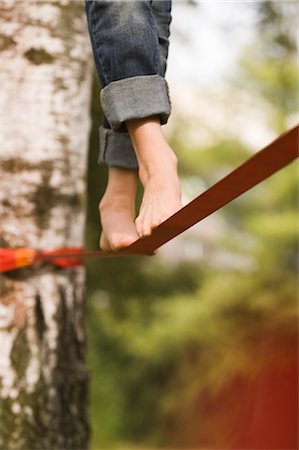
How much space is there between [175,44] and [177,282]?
3165 mm

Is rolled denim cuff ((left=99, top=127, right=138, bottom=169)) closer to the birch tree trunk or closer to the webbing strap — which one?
the webbing strap

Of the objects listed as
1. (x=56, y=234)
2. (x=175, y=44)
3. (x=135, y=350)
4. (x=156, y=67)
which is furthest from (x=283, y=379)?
(x=156, y=67)

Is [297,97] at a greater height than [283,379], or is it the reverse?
[297,97]

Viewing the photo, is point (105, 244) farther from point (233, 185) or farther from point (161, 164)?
point (233, 185)

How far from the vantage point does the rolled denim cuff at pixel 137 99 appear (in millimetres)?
1397

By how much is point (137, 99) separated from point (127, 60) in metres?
0.07

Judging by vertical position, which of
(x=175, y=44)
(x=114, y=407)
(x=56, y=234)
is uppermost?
(x=175, y=44)

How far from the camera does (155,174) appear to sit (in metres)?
1.44

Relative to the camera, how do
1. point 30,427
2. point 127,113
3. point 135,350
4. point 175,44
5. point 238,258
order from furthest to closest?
point 238,258, point 135,350, point 175,44, point 30,427, point 127,113

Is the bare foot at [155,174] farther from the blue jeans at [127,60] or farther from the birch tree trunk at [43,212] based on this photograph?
the birch tree trunk at [43,212]

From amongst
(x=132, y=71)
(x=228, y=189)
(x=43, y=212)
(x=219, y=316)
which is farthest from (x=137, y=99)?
(x=219, y=316)

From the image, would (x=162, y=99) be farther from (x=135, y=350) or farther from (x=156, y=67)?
(x=135, y=350)

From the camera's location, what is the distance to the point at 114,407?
797 centimetres

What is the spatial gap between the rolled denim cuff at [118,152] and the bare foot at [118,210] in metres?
0.02
